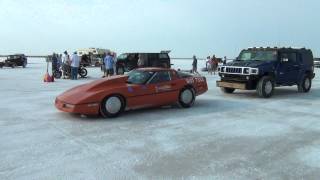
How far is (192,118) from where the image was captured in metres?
10.8

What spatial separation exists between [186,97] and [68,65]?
14.6 m

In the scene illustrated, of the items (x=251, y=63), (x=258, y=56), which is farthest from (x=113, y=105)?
(x=258, y=56)

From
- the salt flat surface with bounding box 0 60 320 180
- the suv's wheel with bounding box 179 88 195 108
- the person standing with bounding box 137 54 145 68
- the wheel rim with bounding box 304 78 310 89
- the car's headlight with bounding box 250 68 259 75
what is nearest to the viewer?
the salt flat surface with bounding box 0 60 320 180

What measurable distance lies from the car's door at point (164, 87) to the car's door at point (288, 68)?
5.84 meters

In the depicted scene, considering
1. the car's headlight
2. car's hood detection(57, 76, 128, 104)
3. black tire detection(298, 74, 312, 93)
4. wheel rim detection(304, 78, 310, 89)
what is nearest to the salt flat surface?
car's hood detection(57, 76, 128, 104)

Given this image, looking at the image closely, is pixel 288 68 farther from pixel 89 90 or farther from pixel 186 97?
pixel 89 90

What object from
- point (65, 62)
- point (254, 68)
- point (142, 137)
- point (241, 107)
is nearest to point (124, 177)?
point (142, 137)

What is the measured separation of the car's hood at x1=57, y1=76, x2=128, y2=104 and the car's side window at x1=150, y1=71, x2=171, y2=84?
854 mm

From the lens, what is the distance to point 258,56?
54.9 feet

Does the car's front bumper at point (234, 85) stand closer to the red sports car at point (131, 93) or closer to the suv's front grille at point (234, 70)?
the suv's front grille at point (234, 70)

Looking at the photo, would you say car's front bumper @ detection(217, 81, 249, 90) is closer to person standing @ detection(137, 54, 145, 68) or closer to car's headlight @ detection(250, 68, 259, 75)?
car's headlight @ detection(250, 68, 259, 75)

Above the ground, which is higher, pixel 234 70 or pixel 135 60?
pixel 135 60

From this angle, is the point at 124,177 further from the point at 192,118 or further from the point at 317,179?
the point at 192,118

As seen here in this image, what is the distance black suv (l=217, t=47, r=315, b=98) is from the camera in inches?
613
